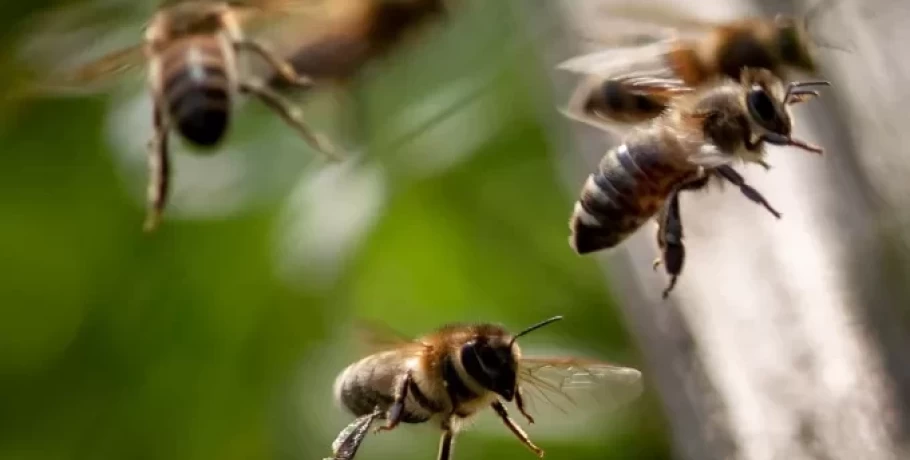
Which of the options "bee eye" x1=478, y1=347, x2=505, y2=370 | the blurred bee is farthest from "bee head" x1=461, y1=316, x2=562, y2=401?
the blurred bee

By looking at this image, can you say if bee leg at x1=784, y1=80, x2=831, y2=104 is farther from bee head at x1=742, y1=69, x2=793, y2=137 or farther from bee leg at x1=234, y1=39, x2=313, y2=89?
bee leg at x1=234, y1=39, x2=313, y2=89

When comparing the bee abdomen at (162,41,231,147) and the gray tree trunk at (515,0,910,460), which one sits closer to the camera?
the gray tree trunk at (515,0,910,460)

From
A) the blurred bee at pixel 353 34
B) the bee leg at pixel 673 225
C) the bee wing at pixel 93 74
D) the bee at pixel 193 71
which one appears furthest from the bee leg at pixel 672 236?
the blurred bee at pixel 353 34

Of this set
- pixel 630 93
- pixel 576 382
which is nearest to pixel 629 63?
pixel 630 93

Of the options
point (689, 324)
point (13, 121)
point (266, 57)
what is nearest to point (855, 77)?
point (689, 324)

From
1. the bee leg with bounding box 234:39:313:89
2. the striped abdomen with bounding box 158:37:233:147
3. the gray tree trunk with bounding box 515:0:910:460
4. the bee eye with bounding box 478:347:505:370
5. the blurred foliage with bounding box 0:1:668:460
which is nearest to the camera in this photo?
the gray tree trunk with bounding box 515:0:910:460

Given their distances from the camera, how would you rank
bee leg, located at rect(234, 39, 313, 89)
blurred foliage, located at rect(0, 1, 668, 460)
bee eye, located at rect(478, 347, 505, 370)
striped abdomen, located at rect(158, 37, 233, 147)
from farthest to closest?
blurred foliage, located at rect(0, 1, 668, 460) → bee leg, located at rect(234, 39, 313, 89) → striped abdomen, located at rect(158, 37, 233, 147) → bee eye, located at rect(478, 347, 505, 370)

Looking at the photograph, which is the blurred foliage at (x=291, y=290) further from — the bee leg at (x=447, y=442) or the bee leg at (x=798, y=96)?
the bee leg at (x=798, y=96)
